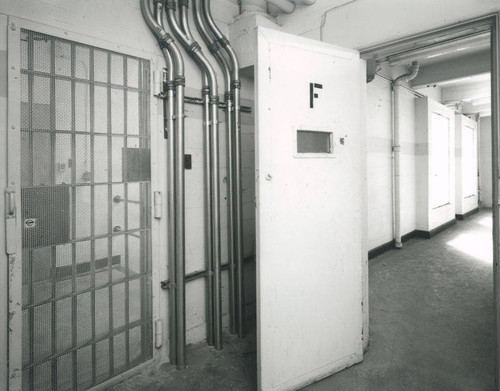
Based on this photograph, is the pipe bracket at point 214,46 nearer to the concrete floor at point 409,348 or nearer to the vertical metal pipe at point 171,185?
the vertical metal pipe at point 171,185

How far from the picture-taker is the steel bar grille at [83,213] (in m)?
1.69

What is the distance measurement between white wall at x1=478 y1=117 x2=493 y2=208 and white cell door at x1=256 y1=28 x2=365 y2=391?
927 centimetres

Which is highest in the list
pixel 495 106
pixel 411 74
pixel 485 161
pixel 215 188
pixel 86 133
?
pixel 411 74

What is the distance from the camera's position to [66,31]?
1764 mm

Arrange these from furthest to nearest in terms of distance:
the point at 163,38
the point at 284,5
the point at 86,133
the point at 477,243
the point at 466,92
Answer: the point at 466,92 → the point at 477,243 → the point at 284,5 → the point at 163,38 → the point at 86,133

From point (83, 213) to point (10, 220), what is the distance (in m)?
0.36

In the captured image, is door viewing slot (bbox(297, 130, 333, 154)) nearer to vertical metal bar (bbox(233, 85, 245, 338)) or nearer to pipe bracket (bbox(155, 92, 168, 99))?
vertical metal bar (bbox(233, 85, 245, 338))

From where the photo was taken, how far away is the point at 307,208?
2.01 m

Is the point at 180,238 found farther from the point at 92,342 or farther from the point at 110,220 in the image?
the point at 92,342

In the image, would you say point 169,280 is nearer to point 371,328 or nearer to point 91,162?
point 91,162

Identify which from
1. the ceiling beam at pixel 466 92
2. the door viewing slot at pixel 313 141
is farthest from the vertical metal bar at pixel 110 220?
the ceiling beam at pixel 466 92

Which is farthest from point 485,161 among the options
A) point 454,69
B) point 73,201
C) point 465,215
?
point 73,201

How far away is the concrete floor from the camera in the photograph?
2.03 metres

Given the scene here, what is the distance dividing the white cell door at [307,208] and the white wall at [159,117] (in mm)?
822
